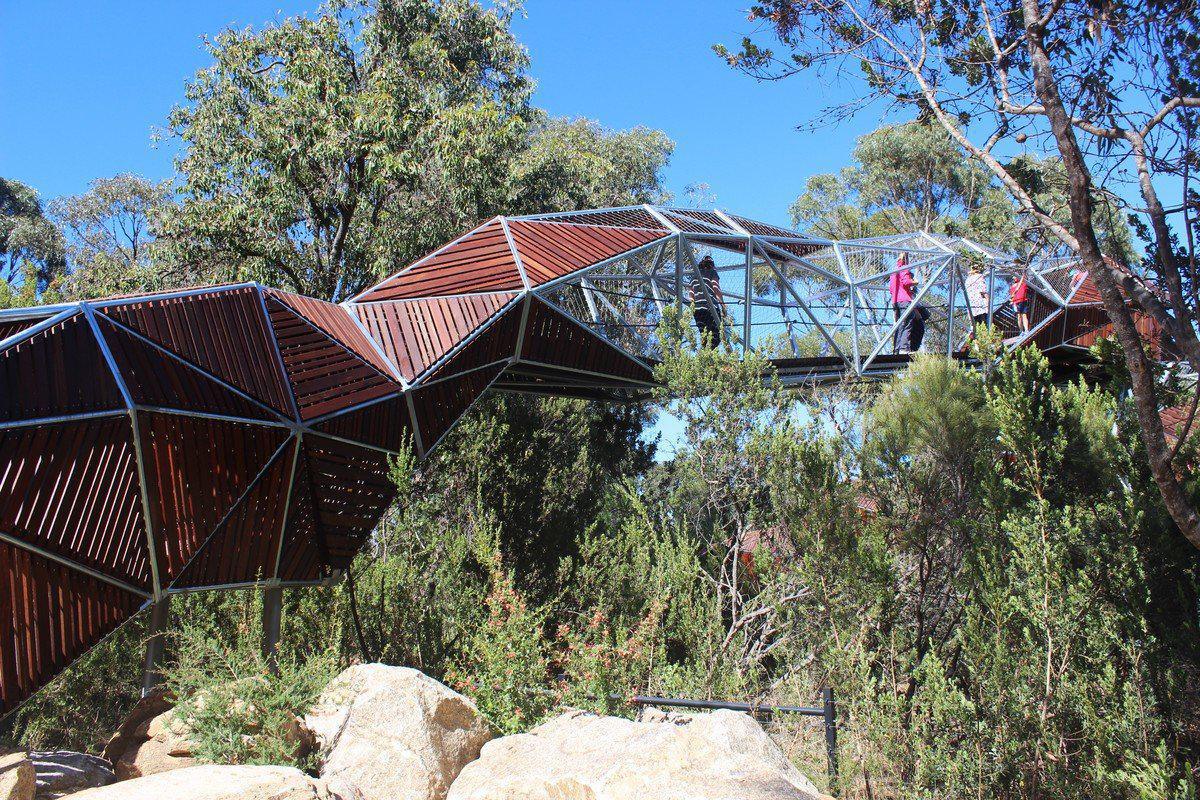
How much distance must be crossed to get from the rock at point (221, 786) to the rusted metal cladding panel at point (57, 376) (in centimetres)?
228

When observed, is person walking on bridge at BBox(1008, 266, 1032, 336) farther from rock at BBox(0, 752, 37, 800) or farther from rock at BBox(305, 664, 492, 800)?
rock at BBox(0, 752, 37, 800)

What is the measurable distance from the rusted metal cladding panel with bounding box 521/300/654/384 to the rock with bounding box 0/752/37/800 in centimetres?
570

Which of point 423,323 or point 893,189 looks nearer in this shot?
point 423,323

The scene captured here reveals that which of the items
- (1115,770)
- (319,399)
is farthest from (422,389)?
(1115,770)

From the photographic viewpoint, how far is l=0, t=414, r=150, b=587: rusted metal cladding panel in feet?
18.8

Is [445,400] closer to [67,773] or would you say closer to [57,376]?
[57,376]

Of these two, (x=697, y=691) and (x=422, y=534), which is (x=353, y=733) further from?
(x=422, y=534)

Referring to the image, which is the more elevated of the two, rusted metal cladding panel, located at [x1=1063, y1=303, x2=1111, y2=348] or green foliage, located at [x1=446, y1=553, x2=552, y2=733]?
rusted metal cladding panel, located at [x1=1063, y1=303, x2=1111, y2=348]

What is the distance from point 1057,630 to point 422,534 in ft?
20.4

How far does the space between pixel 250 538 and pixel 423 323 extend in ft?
8.70

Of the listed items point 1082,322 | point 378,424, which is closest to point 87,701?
point 378,424

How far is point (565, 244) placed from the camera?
10.3 m

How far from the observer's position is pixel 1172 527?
6.70 metres

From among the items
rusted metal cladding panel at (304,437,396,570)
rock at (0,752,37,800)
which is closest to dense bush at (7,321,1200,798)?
rusted metal cladding panel at (304,437,396,570)
